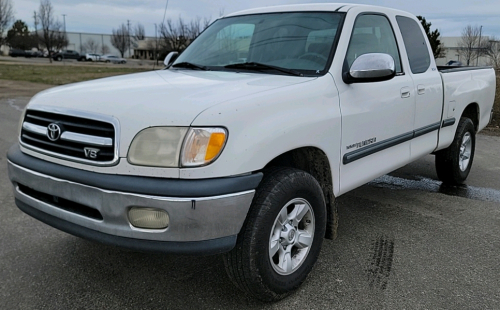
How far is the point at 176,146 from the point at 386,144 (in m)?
1.99

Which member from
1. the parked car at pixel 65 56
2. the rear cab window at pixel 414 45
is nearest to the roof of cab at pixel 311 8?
the rear cab window at pixel 414 45

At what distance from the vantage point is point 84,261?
340 centimetres

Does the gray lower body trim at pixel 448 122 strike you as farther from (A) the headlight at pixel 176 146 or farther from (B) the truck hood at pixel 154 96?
(A) the headlight at pixel 176 146

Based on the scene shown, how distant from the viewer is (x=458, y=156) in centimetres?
522

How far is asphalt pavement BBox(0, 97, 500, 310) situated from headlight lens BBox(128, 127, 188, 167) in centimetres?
96

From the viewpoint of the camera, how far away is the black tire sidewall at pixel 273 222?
8.46ft

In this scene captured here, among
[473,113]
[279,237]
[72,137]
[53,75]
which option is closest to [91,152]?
[72,137]

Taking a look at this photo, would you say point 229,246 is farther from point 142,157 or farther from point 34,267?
point 34,267

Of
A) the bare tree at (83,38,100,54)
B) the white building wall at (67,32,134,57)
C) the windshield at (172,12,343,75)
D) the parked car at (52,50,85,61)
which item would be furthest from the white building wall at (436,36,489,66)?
the bare tree at (83,38,100,54)

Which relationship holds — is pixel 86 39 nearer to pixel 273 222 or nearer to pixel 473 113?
pixel 473 113

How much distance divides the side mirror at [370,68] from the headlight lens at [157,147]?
141 centimetres

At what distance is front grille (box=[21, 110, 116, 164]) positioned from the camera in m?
2.47

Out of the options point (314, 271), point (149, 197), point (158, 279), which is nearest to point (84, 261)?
point (158, 279)

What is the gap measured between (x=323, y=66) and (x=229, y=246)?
1.51m
